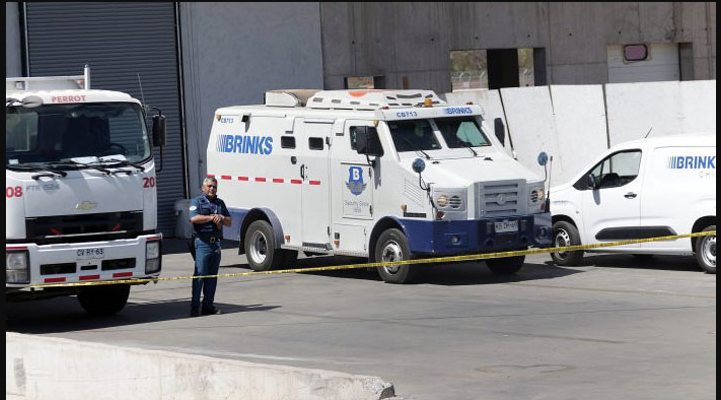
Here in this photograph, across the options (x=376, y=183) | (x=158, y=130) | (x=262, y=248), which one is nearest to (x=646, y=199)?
(x=376, y=183)

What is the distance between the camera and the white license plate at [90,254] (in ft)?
52.0

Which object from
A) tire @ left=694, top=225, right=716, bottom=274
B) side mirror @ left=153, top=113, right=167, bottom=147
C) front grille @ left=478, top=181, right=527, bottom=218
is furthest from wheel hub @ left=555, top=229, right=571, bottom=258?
side mirror @ left=153, top=113, right=167, bottom=147

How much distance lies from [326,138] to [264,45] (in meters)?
9.70

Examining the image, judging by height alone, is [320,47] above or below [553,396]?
above

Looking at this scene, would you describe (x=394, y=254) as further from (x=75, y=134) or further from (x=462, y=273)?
(x=75, y=134)

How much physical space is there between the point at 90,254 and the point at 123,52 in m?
12.2

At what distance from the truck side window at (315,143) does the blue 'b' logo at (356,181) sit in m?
0.66

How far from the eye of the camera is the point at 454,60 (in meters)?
77.5

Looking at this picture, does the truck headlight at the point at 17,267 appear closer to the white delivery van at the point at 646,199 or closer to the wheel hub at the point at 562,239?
the white delivery van at the point at 646,199

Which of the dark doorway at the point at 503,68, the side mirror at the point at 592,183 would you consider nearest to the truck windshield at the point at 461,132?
the side mirror at the point at 592,183

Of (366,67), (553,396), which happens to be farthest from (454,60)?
(553,396)

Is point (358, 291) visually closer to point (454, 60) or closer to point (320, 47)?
point (320, 47)

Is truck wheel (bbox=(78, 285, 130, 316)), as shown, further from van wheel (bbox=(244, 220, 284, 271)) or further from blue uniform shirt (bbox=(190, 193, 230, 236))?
van wheel (bbox=(244, 220, 284, 271))

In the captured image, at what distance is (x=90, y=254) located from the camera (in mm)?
15906
